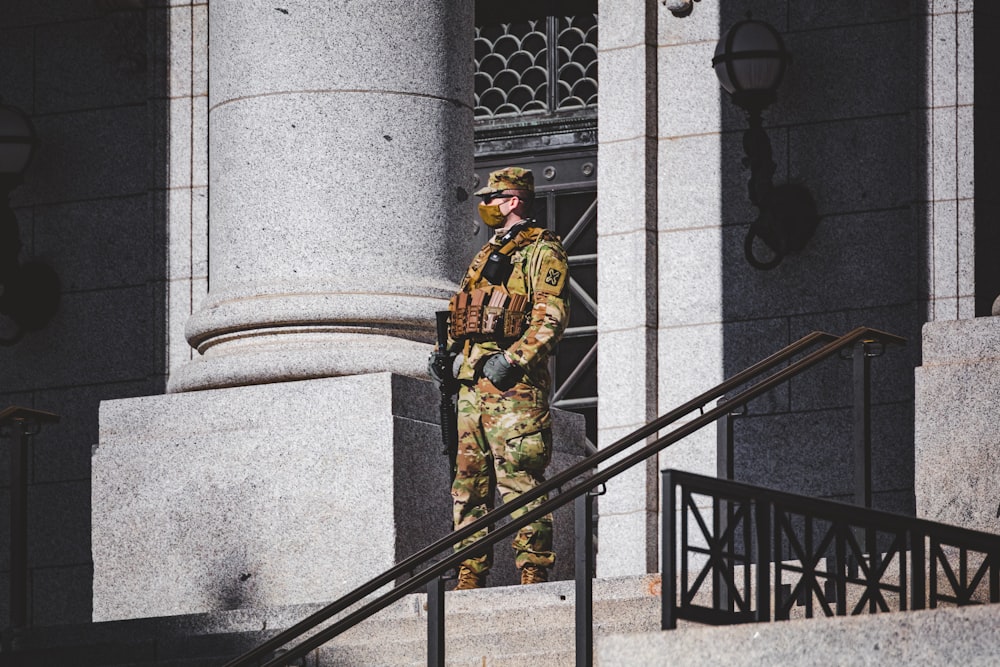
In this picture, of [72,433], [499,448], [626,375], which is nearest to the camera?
[499,448]

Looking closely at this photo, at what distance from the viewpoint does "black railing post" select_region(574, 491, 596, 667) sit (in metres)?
8.66

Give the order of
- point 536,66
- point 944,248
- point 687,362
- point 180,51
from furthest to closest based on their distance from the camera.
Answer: point 536,66 < point 180,51 < point 687,362 < point 944,248

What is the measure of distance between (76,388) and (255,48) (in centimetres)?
412

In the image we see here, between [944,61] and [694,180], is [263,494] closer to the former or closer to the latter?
[694,180]

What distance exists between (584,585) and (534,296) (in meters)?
2.66

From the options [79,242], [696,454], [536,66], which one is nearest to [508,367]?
[696,454]

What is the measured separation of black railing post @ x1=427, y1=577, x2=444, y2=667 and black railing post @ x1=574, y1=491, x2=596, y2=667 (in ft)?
1.68

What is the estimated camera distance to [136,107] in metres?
16.0

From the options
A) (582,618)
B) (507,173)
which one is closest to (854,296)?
(507,173)

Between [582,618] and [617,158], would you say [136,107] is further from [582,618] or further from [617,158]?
[582,618]

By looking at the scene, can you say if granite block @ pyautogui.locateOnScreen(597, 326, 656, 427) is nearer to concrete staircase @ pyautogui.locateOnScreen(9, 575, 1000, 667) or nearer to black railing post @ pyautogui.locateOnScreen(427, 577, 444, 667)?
concrete staircase @ pyautogui.locateOnScreen(9, 575, 1000, 667)

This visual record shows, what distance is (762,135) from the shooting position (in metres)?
14.3

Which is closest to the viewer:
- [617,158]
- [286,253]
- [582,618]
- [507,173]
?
[582,618]

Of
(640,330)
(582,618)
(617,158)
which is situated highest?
(617,158)
